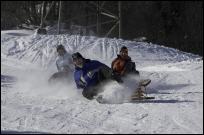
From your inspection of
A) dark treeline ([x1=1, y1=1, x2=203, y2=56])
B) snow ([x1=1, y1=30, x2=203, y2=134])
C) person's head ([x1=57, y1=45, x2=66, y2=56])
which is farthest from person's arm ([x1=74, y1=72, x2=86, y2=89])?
dark treeline ([x1=1, y1=1, x2=203, y2=56])

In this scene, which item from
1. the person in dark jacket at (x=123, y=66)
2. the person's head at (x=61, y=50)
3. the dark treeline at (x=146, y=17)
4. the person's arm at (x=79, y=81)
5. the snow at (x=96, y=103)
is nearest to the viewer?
the snow at (x=96, y=103)

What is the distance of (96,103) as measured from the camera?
36.2 ft

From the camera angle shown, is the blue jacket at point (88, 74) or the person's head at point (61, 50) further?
the person's head at point (61, 50)

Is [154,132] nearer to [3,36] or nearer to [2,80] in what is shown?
[2,80]

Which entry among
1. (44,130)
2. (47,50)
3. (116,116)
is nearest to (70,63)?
Answer: (116,116)

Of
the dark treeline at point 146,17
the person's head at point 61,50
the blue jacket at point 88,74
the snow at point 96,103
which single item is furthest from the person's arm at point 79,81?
the dark treeline at point 146,17

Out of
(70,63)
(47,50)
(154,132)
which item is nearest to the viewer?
(154,132)

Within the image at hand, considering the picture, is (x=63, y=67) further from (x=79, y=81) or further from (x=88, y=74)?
(x=88, y=74)

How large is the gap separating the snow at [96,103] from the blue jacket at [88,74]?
31 cm

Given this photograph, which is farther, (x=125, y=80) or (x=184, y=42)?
(x=184, y=42)

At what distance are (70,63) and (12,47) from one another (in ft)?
26.9

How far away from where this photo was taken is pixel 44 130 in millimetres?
8430

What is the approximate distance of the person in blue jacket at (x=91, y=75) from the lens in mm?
11633

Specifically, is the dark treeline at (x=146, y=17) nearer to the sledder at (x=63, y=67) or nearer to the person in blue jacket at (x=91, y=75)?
the sledder at (x=63, y=67)
